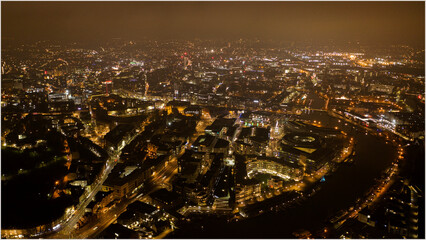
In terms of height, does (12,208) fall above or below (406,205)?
below

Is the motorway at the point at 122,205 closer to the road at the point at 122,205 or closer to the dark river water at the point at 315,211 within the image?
the road at the point at 122,205

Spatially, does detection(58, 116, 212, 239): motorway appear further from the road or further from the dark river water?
the dark river water

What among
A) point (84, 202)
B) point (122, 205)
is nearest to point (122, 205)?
point (122, 205)

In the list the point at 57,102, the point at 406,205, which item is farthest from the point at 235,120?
the point at 57,102

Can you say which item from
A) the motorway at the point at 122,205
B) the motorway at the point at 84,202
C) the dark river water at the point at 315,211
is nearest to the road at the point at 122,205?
the motorway at the point at 122,205

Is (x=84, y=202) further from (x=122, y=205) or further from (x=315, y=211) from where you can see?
(x=315, y=211)

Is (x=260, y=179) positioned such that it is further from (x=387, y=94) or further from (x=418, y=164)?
(x=387, y=94)

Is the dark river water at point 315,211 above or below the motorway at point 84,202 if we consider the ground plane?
above

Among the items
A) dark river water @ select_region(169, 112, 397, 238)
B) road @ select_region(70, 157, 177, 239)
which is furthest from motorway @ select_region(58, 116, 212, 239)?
dark river water @ select_region(169, 112, 397, 238)
